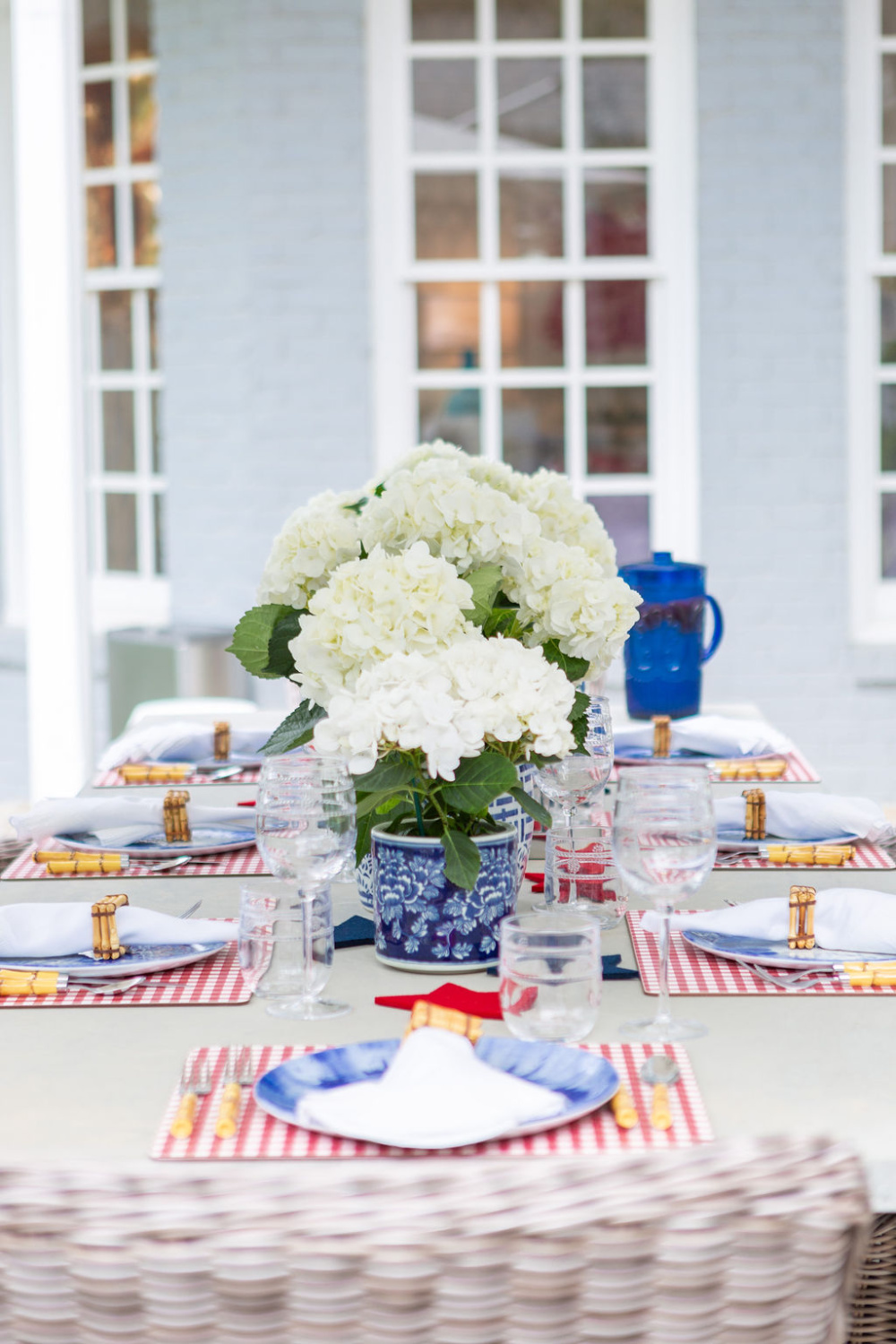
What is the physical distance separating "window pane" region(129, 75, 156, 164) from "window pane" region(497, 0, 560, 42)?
3.69 feet

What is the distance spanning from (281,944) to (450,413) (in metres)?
3.56

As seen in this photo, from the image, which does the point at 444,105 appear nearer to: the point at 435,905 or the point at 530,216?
the point at 530,216

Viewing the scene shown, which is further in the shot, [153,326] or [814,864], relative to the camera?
[153,326]

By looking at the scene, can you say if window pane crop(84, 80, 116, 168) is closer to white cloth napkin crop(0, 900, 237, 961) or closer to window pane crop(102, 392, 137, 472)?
window pane crop(102, 392, 137, 472)

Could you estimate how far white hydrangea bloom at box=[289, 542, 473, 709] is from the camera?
128 centimetres

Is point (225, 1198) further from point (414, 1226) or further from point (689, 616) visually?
point (689, 616)

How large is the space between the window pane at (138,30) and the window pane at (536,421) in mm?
1576

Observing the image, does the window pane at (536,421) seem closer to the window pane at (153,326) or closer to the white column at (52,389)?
the window pane at (153,326)

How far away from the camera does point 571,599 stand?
140cm

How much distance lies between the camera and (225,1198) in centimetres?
71

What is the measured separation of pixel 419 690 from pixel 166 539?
146 inches

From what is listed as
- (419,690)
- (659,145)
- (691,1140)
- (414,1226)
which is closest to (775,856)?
(419,690)

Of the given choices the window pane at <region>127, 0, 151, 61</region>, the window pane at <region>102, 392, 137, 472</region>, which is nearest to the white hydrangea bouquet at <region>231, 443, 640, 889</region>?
the window pane at <region>102, 392, 137, 472</region>

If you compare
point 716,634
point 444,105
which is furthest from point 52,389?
point 444,105
